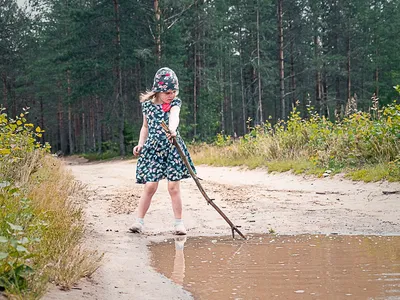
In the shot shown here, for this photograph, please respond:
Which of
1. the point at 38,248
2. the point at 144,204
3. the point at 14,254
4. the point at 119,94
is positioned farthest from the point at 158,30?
the point at 14,254

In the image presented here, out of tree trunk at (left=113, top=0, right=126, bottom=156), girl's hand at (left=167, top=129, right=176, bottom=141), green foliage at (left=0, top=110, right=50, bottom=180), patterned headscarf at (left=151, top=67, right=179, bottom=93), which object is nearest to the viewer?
girl's hand at (left=167, top=129, right=176, bottom=141)

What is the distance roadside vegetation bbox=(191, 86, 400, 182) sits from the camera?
9.58m

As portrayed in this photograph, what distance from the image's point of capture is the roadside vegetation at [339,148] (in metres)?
9.58

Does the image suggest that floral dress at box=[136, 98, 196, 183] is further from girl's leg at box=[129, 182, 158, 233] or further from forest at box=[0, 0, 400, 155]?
forest at box=[0, 0, 400, 155]

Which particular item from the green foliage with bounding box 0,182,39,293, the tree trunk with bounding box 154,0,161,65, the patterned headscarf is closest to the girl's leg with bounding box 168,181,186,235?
the patterned headscarf

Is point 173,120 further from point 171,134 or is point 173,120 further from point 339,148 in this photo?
point 339,148

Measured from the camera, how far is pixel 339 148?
1091 cm

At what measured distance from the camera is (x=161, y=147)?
19.6 feet

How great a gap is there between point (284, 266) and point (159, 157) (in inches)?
90.2

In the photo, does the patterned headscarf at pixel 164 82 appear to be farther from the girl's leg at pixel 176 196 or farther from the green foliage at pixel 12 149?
the green foliage at pixel 12 149

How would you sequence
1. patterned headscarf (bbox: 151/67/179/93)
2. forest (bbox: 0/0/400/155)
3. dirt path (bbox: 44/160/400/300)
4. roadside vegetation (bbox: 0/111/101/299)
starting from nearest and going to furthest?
roadside vegetation (bbox: 0/111/101/299) → dirt path (bbox: 44/160/400/300) → patterned headscarf (bbox: 151/67/179/93) → forest (bbox: 0/0/400/155)

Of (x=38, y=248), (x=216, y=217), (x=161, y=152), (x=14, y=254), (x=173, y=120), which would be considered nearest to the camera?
(x=14, y=254)

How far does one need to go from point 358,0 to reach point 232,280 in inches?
1686

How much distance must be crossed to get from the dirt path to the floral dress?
2.07ft
